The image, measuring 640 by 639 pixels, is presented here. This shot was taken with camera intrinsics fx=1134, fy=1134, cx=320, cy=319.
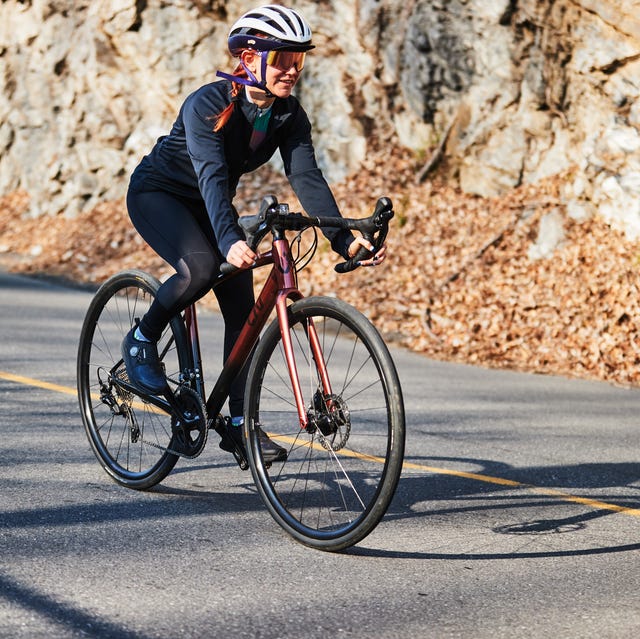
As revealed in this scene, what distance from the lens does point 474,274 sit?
1374 cm

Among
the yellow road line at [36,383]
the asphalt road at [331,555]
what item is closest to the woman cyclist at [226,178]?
the asphalt road at [331,555]

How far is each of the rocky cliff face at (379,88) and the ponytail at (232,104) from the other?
9.12 m

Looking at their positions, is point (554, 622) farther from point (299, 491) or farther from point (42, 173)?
point (42, 173)

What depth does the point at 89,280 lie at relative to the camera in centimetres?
1627

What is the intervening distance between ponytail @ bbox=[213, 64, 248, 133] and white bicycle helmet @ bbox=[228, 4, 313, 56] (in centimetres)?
13

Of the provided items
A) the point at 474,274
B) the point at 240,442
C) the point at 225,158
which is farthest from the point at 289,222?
the point at 474,274

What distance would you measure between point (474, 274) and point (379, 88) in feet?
18.2

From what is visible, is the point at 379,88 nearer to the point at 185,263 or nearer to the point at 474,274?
the point at 474,274

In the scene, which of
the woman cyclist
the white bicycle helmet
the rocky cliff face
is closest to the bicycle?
the woman cyclist

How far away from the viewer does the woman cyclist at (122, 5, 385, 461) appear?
478cm

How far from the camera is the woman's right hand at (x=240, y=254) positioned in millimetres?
4559

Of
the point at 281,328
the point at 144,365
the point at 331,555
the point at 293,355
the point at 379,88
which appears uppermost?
the point at 379,88

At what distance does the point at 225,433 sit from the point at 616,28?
10819mm

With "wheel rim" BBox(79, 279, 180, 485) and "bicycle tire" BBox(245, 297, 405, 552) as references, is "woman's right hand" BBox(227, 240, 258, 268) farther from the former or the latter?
"wheel rim" BBox(79, 279, 180, 485)
